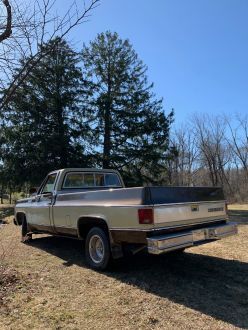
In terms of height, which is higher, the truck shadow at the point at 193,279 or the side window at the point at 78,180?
the side window at the point at 78,180

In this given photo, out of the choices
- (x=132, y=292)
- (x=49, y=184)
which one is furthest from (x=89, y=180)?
(x=132, y=292)

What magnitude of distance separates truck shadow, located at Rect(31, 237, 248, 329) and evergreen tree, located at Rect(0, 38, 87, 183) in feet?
56.7

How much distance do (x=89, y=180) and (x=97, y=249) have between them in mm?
2552

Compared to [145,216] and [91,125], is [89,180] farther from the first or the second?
[91,125]

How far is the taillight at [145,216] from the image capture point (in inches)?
225

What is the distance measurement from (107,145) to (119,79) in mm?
5289

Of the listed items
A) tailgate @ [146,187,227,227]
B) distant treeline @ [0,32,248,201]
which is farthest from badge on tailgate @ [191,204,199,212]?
distant treeline @ [0,32,248,201]

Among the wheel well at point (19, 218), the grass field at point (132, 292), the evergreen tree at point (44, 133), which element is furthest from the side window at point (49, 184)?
the evergreen tree at point (44, 133)

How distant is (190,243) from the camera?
238 inches

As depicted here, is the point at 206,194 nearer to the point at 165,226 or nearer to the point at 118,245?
the point at 165,226

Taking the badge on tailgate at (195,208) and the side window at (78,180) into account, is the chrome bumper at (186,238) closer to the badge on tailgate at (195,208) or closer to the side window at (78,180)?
the badge on tailgate at (195,208)

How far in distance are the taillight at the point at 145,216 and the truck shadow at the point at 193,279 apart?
40.9 inches

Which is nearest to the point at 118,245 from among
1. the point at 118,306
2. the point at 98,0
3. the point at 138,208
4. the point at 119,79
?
the point at 138,208

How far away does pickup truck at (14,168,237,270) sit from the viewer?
579 cm
